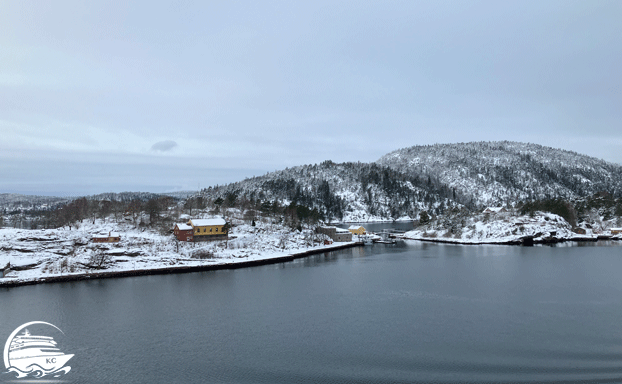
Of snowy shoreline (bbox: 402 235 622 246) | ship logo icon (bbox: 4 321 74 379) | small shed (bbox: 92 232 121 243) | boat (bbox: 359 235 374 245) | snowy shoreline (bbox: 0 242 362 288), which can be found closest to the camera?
ship logo icon (bbox: 4 321 74 379)

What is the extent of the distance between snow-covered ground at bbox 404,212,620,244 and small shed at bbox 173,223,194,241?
6438 cm

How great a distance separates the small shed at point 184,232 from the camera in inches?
2480

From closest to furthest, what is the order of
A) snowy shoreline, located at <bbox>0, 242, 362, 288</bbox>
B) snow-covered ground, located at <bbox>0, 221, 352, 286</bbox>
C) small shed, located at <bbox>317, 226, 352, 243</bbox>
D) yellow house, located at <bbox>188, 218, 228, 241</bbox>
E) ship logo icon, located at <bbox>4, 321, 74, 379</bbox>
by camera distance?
ship logo icon, located at <bbox>4, 321, 74, 379</bbox>, snowy shoreline, located at <bbox>0, 242, 362, 288</bbox>, snow-covered ground, located at <bbox>0, 221, 352, 286</bbox>, yellow house, located at <bbox>188, 218, 228, 241</bbox>, small shed, located at <bbox>317, 226, 352, 243</bbox>

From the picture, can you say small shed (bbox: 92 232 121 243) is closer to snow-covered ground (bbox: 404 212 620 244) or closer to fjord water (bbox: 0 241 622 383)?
fjord water (bbox: 0 241 622 383)

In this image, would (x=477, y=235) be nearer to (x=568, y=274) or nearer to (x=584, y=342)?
(x=568, y=274)

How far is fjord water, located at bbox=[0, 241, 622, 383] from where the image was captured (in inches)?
757

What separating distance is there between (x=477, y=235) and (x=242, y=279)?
70.1 m

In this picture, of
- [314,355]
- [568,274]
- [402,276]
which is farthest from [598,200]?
[314,355]

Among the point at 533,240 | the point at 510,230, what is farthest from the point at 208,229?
the point at 533,240

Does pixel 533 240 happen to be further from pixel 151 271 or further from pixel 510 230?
pixel 151 271

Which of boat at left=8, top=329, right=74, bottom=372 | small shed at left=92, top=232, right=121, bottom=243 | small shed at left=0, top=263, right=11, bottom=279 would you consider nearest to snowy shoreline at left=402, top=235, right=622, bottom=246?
small shed at left=92, top=232, right=121, bottom=243

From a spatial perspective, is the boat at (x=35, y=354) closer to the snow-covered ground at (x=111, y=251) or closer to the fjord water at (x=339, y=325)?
the fjord water at (x=339, y=325)

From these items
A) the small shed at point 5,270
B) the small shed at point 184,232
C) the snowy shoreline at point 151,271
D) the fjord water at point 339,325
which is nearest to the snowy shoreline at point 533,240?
the fjord water at point 339,325

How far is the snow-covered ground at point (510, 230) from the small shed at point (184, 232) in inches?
2535
